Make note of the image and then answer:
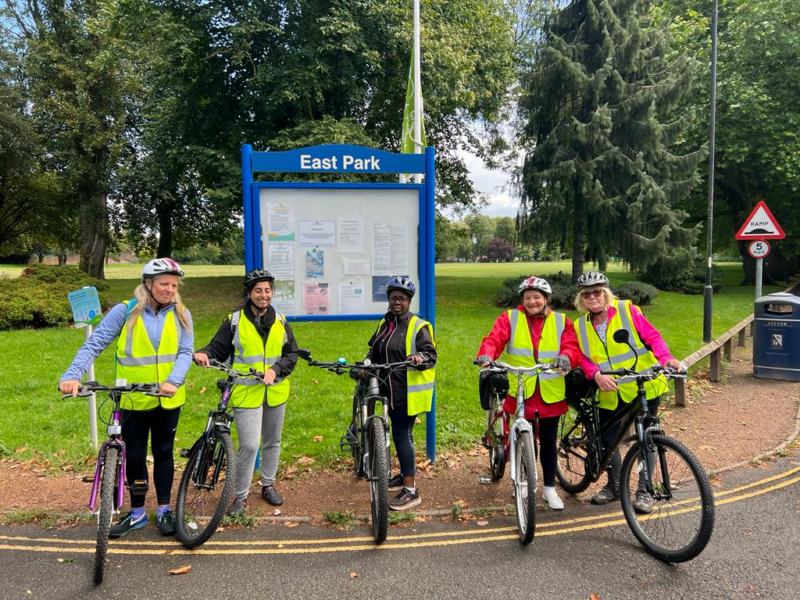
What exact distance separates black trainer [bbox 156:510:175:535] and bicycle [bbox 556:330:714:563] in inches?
128

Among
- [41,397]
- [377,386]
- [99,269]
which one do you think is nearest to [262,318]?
[377,386]

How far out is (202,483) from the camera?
151 inches

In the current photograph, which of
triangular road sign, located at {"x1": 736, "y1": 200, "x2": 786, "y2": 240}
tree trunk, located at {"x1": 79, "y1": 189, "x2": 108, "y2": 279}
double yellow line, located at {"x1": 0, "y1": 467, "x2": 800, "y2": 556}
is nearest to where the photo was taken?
double yellow line, located at {"x1": 0, "y1": 467, "x2": 800, "y2": 556}

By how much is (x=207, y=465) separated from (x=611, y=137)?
16580 millimetres

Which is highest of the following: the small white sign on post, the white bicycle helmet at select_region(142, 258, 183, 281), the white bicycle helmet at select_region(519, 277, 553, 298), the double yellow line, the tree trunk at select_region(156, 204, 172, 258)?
the tree trunk at select_region(156, 204, 172, 258)

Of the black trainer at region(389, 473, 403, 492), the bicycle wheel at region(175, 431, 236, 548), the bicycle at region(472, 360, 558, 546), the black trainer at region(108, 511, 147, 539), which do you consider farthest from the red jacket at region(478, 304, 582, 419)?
the black trainer at region(108, 511, 147, 539)

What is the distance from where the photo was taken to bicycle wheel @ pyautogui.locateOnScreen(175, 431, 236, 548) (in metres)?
3.63

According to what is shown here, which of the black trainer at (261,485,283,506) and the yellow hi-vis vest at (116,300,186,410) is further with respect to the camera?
the black trainer at (261,485,283,506)

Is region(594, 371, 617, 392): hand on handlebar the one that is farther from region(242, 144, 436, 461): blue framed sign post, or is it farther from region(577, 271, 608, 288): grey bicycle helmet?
region(242, 144, 436, 461): blue framed sign post

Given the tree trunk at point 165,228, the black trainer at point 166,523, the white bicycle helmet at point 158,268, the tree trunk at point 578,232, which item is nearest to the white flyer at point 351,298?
the white bicycle helmet at point 158,268

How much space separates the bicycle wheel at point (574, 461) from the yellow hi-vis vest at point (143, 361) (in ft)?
10.4

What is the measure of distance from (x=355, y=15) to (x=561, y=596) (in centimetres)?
1577

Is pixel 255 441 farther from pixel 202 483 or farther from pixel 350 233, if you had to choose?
pixel 350 233

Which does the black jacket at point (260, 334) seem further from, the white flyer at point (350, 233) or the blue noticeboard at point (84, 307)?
the blue noticeboard at point (84, 307)
